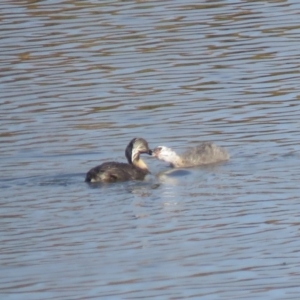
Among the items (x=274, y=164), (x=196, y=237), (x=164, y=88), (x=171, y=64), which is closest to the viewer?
(x=196, y=237)

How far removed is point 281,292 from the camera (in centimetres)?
827

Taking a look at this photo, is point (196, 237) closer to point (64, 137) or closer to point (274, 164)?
point (274, 164)

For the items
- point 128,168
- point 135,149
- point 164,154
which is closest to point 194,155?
point 164,154

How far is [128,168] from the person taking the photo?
12156mm

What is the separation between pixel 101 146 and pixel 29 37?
5757 mm

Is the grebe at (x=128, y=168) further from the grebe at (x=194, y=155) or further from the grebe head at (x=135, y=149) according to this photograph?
the grebe at (x=194, y=155)

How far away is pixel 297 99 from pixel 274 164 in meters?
2.81

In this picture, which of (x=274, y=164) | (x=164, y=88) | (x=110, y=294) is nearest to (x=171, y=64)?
(x=164, y=88)

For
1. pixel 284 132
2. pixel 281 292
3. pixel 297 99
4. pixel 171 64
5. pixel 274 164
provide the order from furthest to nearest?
pixel 171 64 → pixel 297 99 → pixel 284 132 → pixel 274 164 → pixel 281 292

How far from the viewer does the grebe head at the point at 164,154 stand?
12.7 m

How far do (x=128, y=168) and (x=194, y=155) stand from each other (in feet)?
2.78

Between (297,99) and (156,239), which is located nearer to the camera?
(156,239)

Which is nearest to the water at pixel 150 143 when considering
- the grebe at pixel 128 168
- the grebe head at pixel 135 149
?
the grebe at pixel 128 168

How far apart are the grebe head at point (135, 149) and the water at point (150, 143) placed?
27cm
